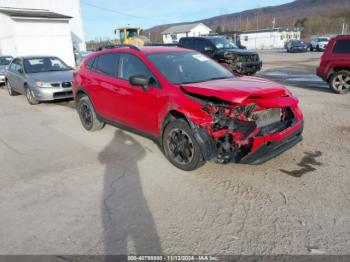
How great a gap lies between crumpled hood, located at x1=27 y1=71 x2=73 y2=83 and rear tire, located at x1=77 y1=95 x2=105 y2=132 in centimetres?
321

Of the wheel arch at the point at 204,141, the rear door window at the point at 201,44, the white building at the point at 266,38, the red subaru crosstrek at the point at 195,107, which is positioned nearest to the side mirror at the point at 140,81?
the red subaru crosstrek at the point at 195,107

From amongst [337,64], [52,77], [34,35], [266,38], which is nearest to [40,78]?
[52,77]

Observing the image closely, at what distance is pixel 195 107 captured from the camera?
3975 mm

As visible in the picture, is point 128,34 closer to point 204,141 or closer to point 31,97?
point 31,97

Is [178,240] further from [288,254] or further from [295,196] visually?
[295,196]

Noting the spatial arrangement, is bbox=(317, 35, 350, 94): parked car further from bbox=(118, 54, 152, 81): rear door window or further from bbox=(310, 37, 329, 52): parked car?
bbox=(310, 37, 329, 52): parked car

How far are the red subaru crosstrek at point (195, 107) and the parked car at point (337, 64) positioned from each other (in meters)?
5.76

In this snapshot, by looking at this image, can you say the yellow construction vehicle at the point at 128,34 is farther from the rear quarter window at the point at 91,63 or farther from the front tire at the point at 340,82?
the rear quarter window at the point at 91,63

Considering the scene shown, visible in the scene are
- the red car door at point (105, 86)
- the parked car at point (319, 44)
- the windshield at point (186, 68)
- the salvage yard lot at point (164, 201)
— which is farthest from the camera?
the parked car at point (319, 44)

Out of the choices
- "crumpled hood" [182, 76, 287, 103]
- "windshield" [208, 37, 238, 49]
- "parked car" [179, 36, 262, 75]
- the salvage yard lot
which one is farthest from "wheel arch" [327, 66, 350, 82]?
"crumpled hood" [182, 76, 287, 103]

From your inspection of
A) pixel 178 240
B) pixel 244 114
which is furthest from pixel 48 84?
pixel 178 240

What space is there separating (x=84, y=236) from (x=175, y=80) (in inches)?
102

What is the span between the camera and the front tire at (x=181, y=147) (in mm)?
4008

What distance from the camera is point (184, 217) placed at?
3.19 metres
